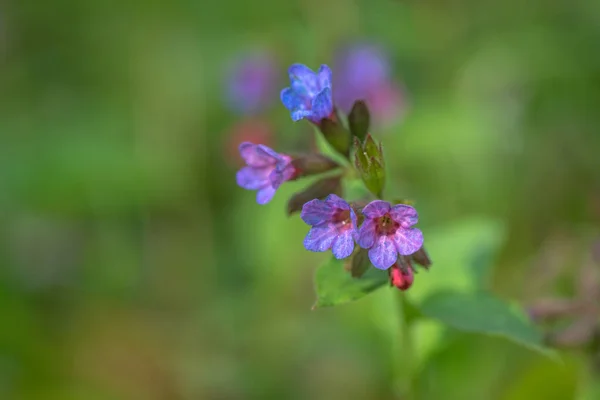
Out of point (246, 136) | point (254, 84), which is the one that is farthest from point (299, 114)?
point (254, 84)

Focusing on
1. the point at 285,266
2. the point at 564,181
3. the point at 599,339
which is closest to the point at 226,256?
the point at 285,266

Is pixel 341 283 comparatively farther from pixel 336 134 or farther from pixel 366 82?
pixel 366 82

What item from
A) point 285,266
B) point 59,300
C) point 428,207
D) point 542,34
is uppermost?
point 542,34

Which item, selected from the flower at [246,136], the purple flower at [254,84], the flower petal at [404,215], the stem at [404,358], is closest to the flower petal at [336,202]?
the flower petal at [404,215]

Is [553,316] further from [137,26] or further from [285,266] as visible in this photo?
[137,26]

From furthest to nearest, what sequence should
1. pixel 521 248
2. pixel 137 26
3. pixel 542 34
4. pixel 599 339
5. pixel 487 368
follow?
pixel 137 26
pixel 542 34
pixel 521 248
pixel 487 368
pixel 599 339

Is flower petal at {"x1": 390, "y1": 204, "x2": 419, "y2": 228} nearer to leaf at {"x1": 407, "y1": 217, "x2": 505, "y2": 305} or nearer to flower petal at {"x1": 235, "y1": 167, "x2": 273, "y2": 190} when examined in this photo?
flower petal at {"x1": 235, "y1": 167, "x2": 273, "y2": 190}
